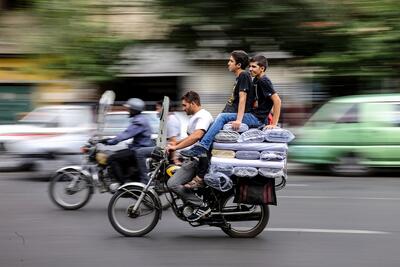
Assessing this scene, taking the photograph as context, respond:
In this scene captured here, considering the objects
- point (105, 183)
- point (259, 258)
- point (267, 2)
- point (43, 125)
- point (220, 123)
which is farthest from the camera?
point (267, 2)

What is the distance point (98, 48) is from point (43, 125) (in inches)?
187

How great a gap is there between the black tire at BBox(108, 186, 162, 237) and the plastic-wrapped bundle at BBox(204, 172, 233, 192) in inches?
24.2

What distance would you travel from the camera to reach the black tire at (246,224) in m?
7.56

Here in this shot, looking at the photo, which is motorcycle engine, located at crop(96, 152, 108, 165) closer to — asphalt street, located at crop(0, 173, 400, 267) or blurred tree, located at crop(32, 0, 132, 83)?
asphalt street, located at crop(0, 173, 400, 267)

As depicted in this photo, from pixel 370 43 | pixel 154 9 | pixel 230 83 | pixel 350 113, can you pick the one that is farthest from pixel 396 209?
pixel 230 83

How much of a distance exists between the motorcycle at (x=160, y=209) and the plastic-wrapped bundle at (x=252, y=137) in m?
0.52

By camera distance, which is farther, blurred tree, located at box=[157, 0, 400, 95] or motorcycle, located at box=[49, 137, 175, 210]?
blurred tree, located at box=[157, 0, 400, 95]

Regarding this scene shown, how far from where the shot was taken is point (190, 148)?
24.5 ft

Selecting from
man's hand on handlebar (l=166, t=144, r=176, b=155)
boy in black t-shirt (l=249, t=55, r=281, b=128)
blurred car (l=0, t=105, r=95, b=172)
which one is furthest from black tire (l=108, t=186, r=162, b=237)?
blurred car (l=0, t=105, r=95, b=172)

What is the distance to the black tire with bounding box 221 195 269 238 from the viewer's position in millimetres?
7559

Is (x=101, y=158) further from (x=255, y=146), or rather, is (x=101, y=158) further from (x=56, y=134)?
(x=56, y=134)

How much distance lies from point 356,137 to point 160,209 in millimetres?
7550

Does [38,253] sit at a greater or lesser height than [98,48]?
lesser

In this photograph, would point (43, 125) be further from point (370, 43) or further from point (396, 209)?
point (370, 43)
